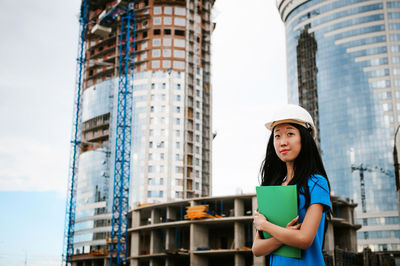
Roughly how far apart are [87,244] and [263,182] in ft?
299

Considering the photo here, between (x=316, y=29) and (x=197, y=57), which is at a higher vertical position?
(x=316, y=29)

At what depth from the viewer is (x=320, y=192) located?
11.2 feet

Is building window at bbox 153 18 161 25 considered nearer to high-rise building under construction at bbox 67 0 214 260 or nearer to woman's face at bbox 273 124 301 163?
high-rise building under construction at bbox 67 0 214 260

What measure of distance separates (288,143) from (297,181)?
0.33 meters

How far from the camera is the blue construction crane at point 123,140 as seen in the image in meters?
74.6

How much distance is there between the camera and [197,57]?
313 ft

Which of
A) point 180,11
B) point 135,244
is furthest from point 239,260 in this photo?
point 180,11

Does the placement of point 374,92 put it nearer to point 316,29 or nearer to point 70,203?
point 316,29

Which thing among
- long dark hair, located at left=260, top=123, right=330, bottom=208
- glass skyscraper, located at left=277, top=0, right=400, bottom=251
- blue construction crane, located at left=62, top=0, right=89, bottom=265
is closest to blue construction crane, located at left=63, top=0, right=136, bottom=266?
blue construction crane, located at left=62, top=0, right=89, bottom=265

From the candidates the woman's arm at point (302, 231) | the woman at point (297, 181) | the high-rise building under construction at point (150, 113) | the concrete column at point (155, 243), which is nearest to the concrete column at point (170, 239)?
the concrete column at point (155, 243)

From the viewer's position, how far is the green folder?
132 inches

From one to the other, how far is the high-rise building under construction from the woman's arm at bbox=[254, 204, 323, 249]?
79.4 metres

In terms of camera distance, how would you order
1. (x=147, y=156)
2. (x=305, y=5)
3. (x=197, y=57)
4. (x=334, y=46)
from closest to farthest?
(x=147, y=156)
(x=197, y=57)
(x=334, y=46)
(x=305, y=5)

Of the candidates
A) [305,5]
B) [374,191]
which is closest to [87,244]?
[374,191]
